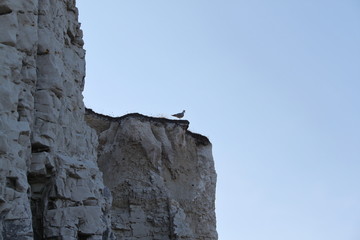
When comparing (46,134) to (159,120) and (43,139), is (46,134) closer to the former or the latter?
(43,139)

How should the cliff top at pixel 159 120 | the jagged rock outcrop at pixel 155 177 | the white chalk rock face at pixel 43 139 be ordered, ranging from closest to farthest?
the white chalk rock face at pixel 43 139 < the jagged rock outcrop at pixel 155 177 < the cliff top at pixel 159 120

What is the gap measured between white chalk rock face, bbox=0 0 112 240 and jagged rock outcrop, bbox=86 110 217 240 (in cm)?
966

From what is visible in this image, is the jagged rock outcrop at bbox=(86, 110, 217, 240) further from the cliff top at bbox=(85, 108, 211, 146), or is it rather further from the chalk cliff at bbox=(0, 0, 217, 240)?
→ the chalk cliff at bbox=(0, 0, 217, 240)

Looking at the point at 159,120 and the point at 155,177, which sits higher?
the point at 159,120

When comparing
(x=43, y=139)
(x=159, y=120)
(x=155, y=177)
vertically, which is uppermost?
(x=159, y=120)

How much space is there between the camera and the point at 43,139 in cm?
1117

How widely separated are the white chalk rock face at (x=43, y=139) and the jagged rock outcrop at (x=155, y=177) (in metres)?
9.66

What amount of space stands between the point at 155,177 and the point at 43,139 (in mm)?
12314

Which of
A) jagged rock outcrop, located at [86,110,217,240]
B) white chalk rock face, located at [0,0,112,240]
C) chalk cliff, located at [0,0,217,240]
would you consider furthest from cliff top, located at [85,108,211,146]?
white chalk rock face, located at [0,0,112,240]

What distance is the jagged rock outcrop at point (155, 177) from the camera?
22422 millimetres

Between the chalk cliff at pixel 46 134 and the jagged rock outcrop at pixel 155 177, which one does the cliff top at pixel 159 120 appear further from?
the chalk cliff at pixel 46 134

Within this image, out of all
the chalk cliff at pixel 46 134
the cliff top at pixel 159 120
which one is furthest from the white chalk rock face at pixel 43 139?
the cliff top at pixel 159 120

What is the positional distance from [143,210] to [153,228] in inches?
26.2

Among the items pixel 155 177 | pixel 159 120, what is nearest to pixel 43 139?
pixel 155 177
